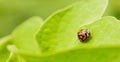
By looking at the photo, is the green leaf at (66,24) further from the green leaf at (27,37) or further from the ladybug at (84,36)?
the green leaf at (27,37)

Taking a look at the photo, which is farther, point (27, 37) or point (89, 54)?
point (27, 37)

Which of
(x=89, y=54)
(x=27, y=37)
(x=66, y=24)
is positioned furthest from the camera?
(x=27, y=37)

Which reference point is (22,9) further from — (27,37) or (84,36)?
(84,36)

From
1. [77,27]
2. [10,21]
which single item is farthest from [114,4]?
[77,27]

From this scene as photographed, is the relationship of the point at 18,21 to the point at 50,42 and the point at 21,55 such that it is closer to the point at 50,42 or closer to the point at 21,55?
the point at 50,42

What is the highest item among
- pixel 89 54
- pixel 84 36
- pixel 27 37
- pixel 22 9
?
pixel 22 9

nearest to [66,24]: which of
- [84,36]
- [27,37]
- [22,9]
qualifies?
[84,36]
